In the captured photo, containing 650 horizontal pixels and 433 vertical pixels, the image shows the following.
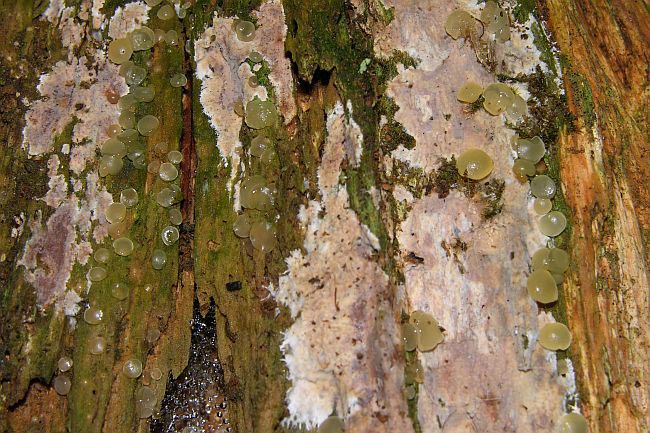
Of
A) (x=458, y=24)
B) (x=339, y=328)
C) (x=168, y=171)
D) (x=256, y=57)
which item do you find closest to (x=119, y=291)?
(x=168, y=171)

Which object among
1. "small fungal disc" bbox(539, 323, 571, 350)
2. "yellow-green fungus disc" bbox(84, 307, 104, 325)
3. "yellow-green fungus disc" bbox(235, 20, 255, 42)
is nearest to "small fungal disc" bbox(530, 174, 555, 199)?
"small fungal disc" bbox(539, 323, 571, 350)

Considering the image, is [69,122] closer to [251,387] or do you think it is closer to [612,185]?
[251,387]

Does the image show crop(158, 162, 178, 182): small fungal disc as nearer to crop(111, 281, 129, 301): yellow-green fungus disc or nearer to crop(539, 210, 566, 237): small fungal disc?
crop(111, 281, 129, 301): yellow-green fungus disc

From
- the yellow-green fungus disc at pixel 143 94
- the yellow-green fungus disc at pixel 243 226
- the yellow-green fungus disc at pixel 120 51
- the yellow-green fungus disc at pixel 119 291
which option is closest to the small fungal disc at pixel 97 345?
the yellow-green fungus disc at pixel 119 291

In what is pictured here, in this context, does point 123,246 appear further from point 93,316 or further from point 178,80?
point 178,80

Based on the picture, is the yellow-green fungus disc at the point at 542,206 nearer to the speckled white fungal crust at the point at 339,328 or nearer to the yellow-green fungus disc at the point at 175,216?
the speckled white fungal crust at the point at 339,328
